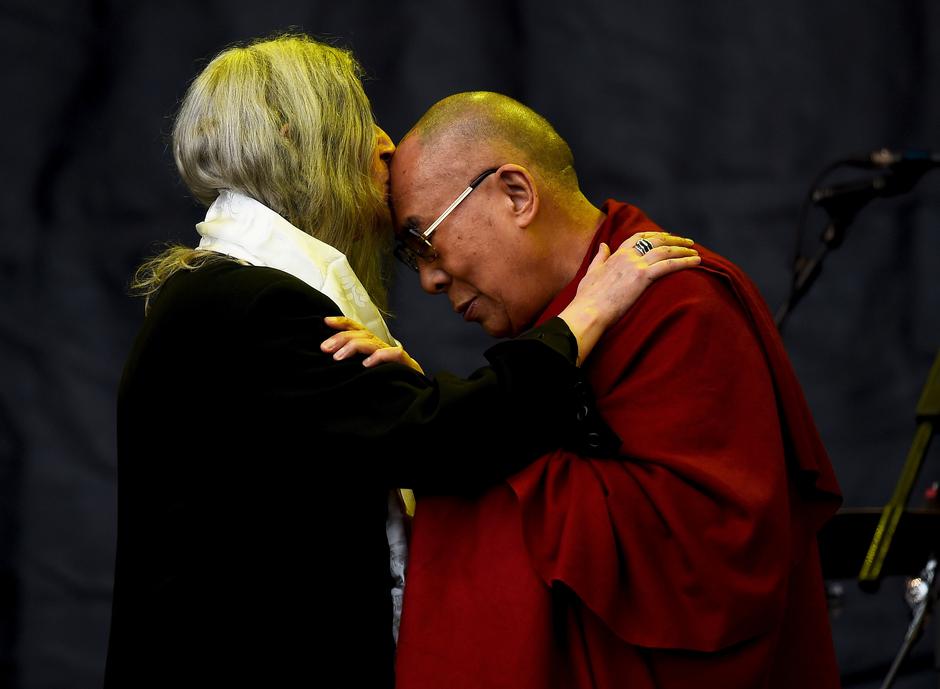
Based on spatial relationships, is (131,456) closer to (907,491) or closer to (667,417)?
(667,417)

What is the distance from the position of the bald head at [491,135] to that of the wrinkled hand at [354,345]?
463mm

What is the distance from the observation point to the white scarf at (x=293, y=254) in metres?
1.71

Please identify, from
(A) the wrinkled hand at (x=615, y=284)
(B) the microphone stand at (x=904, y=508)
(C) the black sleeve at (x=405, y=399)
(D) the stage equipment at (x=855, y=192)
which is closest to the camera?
(C) the black sleeve at (x=405, y=399)

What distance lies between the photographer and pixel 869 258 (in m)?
3.57

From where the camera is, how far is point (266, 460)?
1.65 m

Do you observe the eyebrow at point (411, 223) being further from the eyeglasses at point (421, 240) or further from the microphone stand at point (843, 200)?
the microphone stand at point (843, 200)

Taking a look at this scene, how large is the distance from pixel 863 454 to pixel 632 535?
2176 millimetres

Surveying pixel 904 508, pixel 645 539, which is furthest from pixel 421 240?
pixel 904 508

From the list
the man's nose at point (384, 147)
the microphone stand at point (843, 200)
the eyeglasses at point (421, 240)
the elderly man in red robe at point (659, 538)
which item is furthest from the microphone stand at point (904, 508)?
the man's nose at point (384, 147)

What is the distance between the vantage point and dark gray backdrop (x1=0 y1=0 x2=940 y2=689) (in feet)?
10.9

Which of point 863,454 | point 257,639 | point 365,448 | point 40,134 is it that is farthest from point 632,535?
point 40,134

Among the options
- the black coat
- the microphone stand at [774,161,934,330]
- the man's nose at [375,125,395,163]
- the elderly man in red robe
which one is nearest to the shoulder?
the black coat

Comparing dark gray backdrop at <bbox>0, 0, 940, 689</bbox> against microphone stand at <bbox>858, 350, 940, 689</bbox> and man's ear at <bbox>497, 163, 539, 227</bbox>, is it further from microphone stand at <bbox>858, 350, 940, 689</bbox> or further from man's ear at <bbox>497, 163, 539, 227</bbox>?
man's ear at <bbox>497, 163, 539, 227</bbox>

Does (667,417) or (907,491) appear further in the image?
(907,491)
